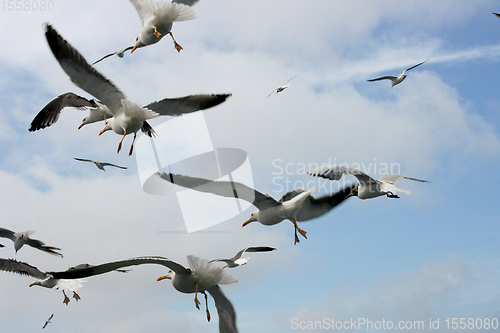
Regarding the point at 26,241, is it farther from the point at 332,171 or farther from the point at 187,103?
the point at 332,171

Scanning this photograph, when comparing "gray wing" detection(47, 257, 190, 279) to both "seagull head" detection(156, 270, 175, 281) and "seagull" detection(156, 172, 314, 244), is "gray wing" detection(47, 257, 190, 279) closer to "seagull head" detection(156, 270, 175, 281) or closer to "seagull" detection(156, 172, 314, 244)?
"seagull head" detection(156, 270, 175, 281)

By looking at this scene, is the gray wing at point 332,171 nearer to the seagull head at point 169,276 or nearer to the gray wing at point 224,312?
the gray wing at point 224,312

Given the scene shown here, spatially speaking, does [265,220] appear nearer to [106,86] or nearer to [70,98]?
[106,86]

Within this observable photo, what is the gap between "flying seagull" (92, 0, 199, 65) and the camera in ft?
23.8

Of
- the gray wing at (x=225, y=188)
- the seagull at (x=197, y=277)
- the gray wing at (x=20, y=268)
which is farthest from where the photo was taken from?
the gray wing at (x=20, y=268)

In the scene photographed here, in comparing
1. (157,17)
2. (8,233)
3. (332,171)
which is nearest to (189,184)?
(332,171)

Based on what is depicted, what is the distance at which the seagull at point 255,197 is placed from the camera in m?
6.30

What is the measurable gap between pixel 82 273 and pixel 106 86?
2.85m

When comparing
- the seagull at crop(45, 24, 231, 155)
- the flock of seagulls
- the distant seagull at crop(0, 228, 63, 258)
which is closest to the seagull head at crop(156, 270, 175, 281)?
the flock of seagulls

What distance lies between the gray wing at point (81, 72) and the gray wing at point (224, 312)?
10.9ft

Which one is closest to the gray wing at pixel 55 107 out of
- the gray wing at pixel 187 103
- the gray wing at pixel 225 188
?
the gray wing at pixel 187 103

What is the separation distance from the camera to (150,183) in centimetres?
672

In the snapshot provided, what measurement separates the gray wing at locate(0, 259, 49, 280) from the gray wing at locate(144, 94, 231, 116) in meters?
4.99

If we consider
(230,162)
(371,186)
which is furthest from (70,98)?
(371,186)
